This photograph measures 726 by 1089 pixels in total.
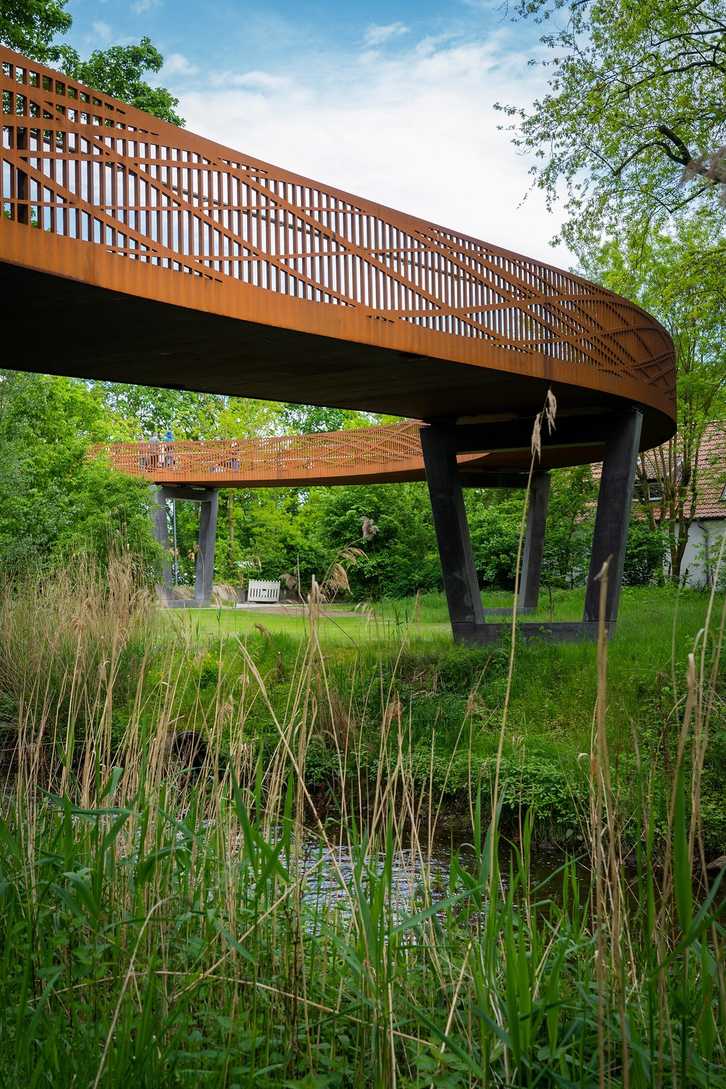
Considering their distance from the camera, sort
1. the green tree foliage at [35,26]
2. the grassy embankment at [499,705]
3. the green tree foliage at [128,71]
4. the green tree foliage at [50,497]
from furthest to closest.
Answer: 1. the green tree foliage at [128,71]
2. the green tree foliage at [35,26]
3. the green tree foliage at [50,497]
4. the grassy embankment at [499,705]

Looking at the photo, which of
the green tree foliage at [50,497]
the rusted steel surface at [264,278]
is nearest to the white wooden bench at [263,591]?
the green tree foliage at [50,497]

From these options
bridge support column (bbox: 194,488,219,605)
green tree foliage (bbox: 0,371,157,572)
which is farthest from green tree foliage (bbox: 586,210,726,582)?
green tree foliage (bbox: 0,371,157,572)

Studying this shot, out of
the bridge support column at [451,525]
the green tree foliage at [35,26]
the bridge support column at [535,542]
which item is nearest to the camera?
the bridge support column at [451,525]

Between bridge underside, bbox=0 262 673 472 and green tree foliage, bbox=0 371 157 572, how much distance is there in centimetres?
250

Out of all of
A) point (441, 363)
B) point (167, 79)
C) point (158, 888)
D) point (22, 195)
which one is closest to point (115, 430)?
point (167, 79)

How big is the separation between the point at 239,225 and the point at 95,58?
13.6 metres

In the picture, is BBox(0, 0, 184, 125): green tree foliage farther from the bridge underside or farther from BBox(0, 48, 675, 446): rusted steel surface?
BBox(0, 48, 675, 446): rusted steel surface

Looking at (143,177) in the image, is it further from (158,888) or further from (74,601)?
(158,888)

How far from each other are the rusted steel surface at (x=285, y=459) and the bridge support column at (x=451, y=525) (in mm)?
5526

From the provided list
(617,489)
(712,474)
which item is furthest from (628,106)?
(712,474)

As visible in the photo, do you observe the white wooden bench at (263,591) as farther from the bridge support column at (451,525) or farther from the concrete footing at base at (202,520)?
the bridge support column at (451,525)

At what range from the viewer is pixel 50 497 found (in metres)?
16.1

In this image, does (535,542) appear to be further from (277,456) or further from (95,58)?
(95,58)

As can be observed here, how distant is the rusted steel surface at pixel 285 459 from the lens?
2158 centimetres
